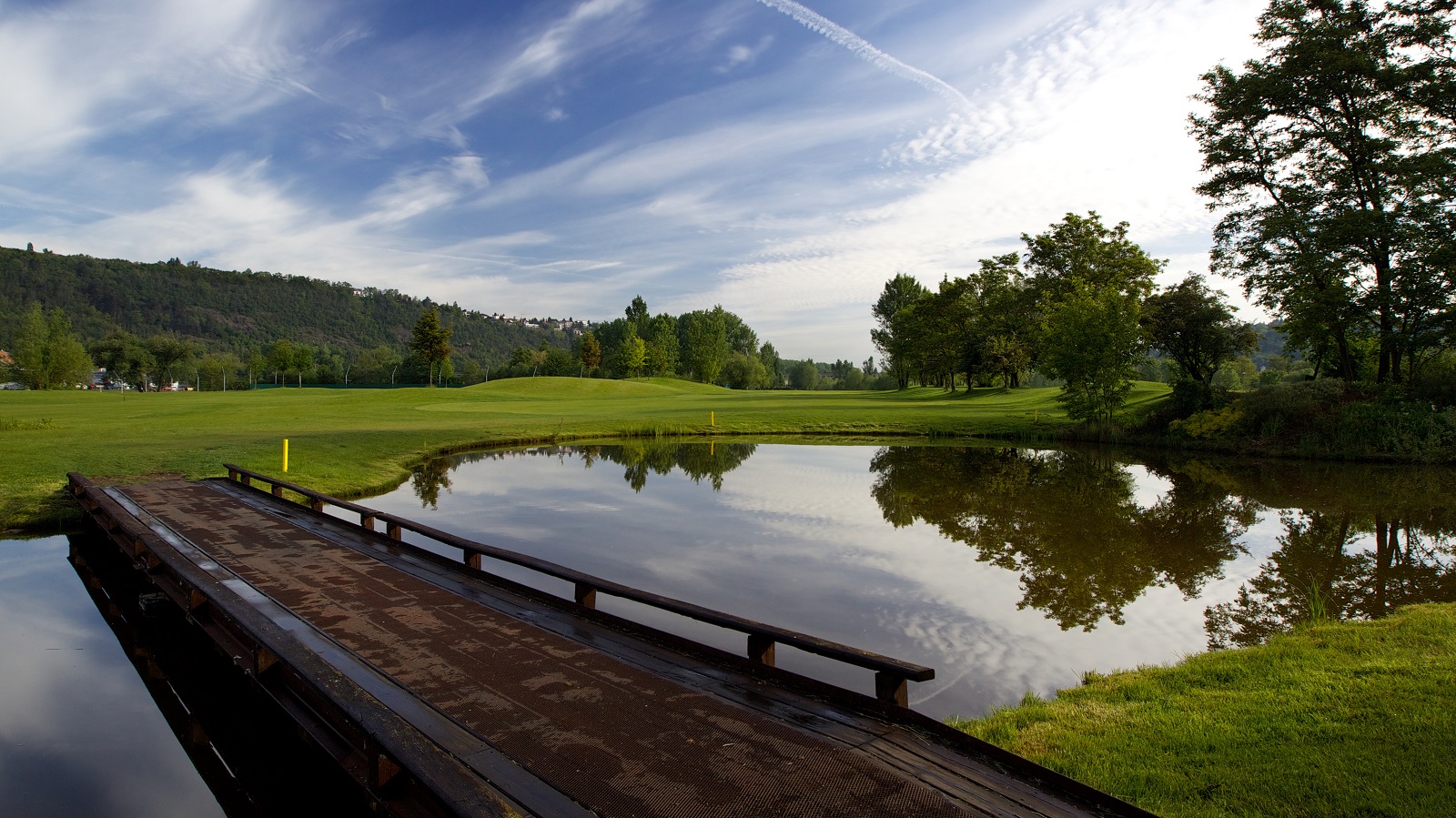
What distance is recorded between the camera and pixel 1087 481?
2058 cm

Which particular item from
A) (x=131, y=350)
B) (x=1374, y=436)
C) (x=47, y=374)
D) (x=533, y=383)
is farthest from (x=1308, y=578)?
(x=131, y=350)

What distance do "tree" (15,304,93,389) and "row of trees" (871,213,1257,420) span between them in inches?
3352

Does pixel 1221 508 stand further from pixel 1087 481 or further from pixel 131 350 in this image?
pixel 131 350

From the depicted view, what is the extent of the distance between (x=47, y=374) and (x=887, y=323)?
3507 inches

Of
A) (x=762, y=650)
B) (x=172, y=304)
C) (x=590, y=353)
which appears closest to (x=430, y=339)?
(x=590, y=353)

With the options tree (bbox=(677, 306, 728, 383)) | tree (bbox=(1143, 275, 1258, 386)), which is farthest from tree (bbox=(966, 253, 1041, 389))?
tree (bbox=(677, 306, 728, 383))

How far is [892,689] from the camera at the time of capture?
176 inches

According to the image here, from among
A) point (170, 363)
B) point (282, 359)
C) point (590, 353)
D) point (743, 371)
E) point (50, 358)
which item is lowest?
point (743, 371)

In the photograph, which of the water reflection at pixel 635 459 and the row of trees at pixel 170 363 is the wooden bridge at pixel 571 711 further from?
the row of trees at pixel 170 363

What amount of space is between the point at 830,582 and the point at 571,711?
6083mm

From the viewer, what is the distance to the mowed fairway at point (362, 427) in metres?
16.9

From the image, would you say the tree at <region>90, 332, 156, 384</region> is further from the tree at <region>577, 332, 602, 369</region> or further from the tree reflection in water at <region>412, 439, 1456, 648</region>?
the tree reflection in water at <region>412, 439, 1456, 648</region>

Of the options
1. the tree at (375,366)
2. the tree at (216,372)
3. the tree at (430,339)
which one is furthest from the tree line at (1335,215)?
the tree at (375,366)

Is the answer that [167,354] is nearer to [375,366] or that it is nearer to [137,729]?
[375,366]
